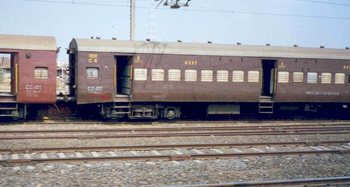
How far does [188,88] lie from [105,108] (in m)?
3.90

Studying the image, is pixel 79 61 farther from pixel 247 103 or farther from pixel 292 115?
pixel 292 115

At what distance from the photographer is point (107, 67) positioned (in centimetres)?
1530

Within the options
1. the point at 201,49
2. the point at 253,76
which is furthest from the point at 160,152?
the point at 253,76

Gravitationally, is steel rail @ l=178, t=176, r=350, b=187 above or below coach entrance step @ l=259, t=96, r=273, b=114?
below

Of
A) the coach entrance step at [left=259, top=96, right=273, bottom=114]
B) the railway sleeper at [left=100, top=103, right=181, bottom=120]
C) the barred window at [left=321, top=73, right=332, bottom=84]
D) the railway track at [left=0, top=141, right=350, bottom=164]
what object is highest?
the barred window at [left=321, top=73, right=332, bottom=84]

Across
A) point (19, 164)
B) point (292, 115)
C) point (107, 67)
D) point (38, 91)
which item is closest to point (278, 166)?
point (19, 164)

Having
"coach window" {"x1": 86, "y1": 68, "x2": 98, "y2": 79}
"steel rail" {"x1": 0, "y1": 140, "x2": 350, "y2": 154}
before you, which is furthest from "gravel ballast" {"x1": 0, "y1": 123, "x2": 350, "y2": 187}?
"coach window" {"x1": 86, "y1": 68, "x2": 98, "y2": 79}

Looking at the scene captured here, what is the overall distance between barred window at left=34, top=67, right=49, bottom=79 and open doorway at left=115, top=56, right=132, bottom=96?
311 cm

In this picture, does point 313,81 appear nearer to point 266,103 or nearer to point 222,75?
point 266,103

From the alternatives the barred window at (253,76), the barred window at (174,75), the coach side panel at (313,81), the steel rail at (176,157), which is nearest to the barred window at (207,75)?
the barred window at (174,75)

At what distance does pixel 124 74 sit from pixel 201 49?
3.92 meters

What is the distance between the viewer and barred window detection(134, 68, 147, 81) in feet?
51.0

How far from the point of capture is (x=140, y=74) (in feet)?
51.1

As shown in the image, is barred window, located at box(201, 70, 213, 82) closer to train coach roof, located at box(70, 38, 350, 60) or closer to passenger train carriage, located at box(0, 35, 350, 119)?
passenger train carriage, located at box(0, 35, 350, 119)
